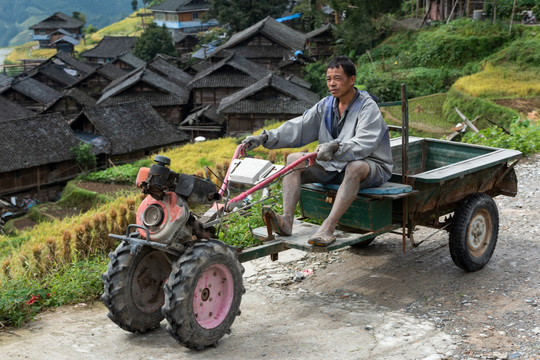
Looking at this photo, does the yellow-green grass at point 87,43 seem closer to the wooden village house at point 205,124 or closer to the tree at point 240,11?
the tree at point 240,11

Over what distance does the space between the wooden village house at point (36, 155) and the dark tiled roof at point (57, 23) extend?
48272mm

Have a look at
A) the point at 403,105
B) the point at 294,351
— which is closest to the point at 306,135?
the point at 403,105

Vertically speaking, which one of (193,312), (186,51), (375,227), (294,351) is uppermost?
(186,51)

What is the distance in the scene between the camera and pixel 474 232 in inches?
245

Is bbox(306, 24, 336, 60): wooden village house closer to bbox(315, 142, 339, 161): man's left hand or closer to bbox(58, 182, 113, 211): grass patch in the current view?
bbox(58, 182, 113, 211): grass patch

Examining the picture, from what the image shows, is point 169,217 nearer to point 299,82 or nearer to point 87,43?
point 299,82

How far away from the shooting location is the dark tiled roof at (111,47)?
207ft

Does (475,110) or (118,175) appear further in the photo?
(118,175)

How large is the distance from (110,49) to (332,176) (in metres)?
61.7

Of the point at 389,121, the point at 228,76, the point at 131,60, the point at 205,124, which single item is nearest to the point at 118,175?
the point at 205,124

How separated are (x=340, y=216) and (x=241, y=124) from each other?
31.9m

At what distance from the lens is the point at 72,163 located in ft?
102

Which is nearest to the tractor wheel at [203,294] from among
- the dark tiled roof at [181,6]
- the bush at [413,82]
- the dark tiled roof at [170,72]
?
the bush at [413,82]

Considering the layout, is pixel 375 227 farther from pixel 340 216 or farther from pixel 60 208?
pixel 60 208
